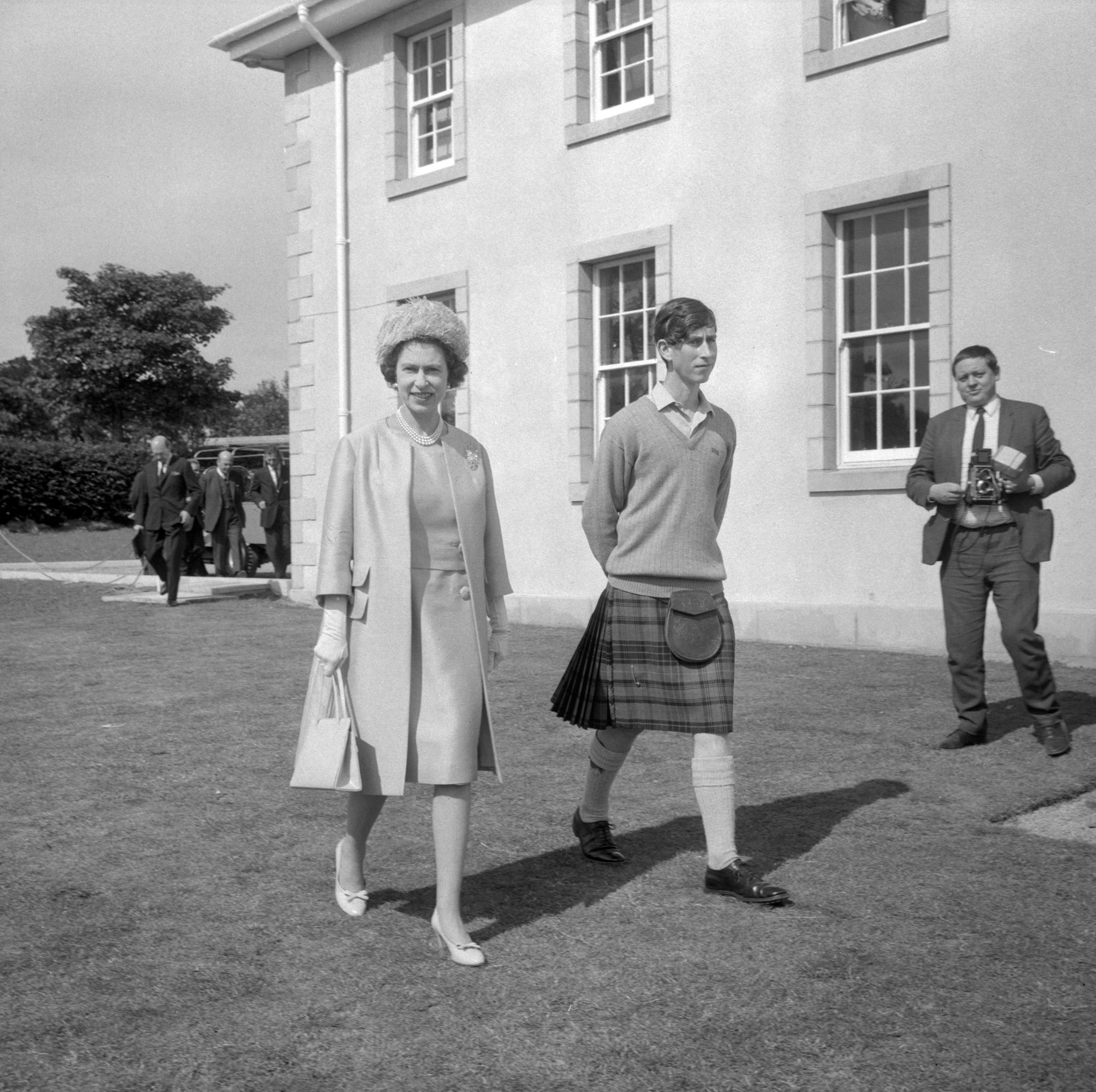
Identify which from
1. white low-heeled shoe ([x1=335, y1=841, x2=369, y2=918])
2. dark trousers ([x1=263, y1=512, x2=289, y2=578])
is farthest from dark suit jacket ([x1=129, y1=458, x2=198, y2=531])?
white low-heeled shoe ([x1=335, y1=841, x2=369, y2=918])

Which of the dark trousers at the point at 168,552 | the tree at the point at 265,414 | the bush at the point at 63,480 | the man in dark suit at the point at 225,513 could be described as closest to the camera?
the dark trousers at the point at 168,552

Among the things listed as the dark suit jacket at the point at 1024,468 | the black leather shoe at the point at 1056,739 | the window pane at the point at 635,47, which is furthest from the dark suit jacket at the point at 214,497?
the black leather shoe at the point at 1056,739

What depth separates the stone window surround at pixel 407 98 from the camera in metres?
15.5

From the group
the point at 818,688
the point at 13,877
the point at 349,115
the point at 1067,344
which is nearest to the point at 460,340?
the point at 13,877

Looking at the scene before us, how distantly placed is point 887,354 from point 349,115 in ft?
26.7

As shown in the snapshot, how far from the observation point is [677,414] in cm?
492

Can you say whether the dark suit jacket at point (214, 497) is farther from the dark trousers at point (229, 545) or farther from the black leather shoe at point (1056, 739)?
the black leather shoe at point (1056, 739)

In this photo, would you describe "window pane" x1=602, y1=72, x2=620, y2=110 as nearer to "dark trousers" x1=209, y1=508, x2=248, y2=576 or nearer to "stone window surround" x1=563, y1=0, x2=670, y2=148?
"stone window surround" x1=563, y1=0, x2=670, y2=148

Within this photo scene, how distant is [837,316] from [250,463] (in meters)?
15.9

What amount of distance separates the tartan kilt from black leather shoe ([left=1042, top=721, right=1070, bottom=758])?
2769 mm

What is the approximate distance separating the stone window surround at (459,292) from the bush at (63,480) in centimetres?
2923

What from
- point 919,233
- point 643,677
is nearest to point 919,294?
point 919,233

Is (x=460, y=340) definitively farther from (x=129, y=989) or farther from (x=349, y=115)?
(x=349, y=115)

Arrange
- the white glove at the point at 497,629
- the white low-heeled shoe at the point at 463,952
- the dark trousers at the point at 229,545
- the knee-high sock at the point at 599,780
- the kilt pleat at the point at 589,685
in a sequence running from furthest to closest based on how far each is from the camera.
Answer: the dark trousers at the point at 229,545 → the knee-high sock at the point at 599,780 → the kilt pleat at the point at 589,685 → the white glove at the point at 497,629 → the white low-heeled shoe at the point at 463,952
